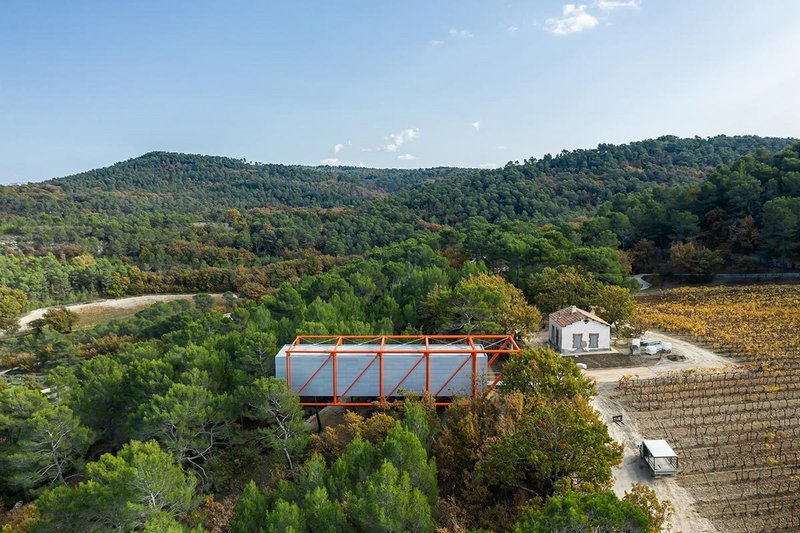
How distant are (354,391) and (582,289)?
63.3 ft

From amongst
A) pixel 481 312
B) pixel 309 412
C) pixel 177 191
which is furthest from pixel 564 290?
pixel 177 191

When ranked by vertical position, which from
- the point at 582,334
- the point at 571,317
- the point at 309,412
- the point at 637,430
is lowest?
the point at 309,412

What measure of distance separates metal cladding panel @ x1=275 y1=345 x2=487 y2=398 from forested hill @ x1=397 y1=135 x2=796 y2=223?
2533 inches

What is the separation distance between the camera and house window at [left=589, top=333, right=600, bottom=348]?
99.9 feet

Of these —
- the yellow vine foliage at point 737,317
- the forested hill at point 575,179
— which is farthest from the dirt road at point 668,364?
the forested hill at point 575,179

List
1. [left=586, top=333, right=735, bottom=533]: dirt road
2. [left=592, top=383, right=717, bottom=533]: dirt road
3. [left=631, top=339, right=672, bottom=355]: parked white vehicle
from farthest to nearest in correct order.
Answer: [left=631, top=339, right=672, bottom=355]: parked white vehicle, [left=586, top=333, right=735, bottom=533]: dirt road, [left=592, top=383, right=717, bottom=533]: dirt road

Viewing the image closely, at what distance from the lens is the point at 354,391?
76.8 ft

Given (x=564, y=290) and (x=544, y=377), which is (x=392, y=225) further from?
(x=544, y=377)

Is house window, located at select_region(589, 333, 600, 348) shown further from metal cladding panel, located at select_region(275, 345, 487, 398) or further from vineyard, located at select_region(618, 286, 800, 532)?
metal cladding panel, located at select_region(275, 345, 487, 398)

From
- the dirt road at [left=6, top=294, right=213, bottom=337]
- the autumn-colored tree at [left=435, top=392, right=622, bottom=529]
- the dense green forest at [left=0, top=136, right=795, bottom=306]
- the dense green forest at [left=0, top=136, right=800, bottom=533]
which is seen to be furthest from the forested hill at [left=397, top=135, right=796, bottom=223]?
the autumn-colored tree at [left=435, top=392, right=622, bottom=529]

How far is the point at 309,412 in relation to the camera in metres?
25.8

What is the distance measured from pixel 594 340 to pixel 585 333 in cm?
79

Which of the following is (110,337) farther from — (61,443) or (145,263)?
(145,263)

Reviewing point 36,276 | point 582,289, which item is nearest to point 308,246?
point 36,276
